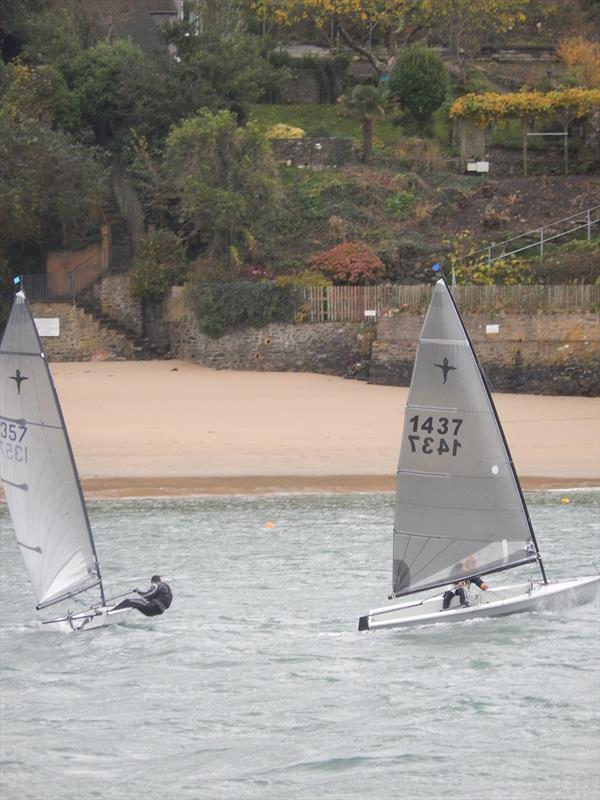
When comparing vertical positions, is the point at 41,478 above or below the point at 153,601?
above

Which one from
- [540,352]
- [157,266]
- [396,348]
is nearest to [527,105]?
[157,266]

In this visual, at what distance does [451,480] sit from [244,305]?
72.7 ft

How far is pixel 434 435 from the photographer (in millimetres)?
17891

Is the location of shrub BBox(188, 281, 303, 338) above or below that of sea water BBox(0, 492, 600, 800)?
above

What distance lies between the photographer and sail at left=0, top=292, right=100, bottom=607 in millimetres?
17484

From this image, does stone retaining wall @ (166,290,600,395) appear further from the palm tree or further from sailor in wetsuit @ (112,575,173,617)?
sailor in wetsuit @ (112,575,173,617)

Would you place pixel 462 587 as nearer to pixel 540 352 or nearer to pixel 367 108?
pixel 540 352

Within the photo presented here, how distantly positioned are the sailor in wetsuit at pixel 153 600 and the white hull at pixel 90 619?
41 centimetres

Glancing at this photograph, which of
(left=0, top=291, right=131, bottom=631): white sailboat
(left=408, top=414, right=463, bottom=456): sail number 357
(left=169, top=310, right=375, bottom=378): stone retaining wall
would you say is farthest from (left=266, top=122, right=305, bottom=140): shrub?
(left=408, top=414, right=463, bottom=456): sail number 357

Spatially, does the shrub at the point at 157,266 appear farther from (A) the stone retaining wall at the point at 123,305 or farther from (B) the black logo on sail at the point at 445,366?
(B) the black logo on sail at the point at 445,366

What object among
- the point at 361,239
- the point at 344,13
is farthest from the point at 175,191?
the point at 344,13

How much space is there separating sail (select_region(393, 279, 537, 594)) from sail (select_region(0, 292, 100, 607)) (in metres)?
3.91

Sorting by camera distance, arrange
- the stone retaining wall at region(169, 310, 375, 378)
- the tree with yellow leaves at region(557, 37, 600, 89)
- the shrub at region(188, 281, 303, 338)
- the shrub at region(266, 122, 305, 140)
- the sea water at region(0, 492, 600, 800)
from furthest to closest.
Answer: the tree with yellow leaves at region(557, 37, 600, 89) → the shrub at region(266, 122, 305, 140) → the shrub at region(188, 281, 303, 338) → the stone retaining wall at region(169, 310, 375, 378) → the sea water at region(0, 492, 600, 800)

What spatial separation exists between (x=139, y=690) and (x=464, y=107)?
108 ft
